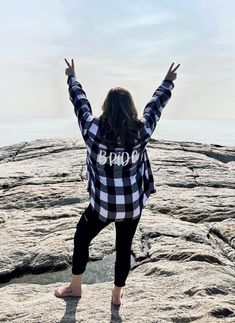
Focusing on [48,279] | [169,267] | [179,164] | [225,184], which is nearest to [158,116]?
[169,267]

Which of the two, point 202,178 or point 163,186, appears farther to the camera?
point 202,178

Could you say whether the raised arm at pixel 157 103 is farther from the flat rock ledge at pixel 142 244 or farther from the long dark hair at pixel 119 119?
the flat rock ledge at pixel 142 244

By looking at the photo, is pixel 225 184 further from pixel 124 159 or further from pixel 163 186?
pixel 124 159

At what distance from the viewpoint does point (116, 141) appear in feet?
22.7

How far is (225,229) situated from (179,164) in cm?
892

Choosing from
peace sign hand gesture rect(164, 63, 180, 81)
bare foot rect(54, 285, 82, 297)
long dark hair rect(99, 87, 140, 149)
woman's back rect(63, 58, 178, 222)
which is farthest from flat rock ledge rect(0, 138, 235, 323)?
peace sign hand gesture rect(164, 63, 180, 81)

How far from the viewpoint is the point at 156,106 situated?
7766 millimetres

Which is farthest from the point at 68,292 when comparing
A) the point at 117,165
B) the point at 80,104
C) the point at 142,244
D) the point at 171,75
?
the point at 171,75

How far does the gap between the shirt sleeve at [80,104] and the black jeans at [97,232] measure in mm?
1310

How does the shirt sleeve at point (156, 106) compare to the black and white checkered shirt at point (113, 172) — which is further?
the shirt sleeve at point (156, 106)

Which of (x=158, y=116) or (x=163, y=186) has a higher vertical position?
(x=158, y=116)

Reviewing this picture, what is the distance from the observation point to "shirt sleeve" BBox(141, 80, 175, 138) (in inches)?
294

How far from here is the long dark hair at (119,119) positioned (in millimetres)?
6836

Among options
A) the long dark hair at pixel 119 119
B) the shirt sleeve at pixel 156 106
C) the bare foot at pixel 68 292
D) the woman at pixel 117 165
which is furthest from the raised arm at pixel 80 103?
the bare foot at pixel 68 292
